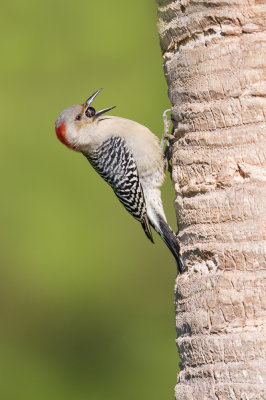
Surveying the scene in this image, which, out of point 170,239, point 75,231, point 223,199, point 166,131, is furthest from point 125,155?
point 75,231

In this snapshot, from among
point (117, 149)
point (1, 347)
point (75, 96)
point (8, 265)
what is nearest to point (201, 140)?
point (117, 149)

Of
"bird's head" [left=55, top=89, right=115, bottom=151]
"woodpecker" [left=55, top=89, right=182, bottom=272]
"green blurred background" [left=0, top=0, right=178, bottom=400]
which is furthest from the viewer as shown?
"green blurred background" [left=0, top=0, right=178, bottom=400]

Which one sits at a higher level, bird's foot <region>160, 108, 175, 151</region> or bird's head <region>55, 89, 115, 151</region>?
bird's head <region>55, 89, 115, 151</region>

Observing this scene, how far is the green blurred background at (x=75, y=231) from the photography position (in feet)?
28.1

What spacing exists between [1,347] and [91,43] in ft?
11.0

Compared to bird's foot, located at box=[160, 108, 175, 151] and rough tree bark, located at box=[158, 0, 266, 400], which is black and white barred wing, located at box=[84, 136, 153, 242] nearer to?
bird's foot, located at box=[160, 108, 175, 151]

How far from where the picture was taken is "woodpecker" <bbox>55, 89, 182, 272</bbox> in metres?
6.15

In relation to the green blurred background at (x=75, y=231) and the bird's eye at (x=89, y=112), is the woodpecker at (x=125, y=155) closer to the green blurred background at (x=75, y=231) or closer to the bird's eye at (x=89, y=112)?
the bird's eye at (x=89, y=112)

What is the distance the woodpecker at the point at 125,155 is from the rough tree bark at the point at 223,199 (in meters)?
1.22

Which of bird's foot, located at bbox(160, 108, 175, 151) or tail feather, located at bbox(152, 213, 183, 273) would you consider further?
bird's foot, located at bbox(160, 108, 175, 151)

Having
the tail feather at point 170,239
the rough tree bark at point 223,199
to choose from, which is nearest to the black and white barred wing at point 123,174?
the tail feather at point 170,239

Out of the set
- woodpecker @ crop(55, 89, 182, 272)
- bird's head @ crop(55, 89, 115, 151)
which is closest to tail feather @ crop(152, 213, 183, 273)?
woodpecker @ crop(55, 89, 182, 272)

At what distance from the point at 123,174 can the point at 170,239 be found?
87cm

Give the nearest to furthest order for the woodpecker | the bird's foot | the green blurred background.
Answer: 1. the bird's foot
2. the woodpecker
3. the green blurred background
